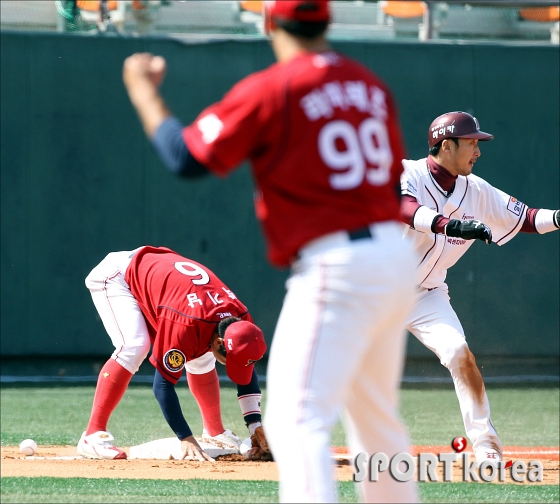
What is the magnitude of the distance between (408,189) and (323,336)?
298 cm

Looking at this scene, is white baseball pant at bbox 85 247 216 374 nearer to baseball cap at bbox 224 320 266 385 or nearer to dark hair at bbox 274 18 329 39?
baseball cap at bbox 224 320 266 385

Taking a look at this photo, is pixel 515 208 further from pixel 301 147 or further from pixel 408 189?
pixel 301 147

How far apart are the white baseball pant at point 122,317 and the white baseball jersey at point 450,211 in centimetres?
138

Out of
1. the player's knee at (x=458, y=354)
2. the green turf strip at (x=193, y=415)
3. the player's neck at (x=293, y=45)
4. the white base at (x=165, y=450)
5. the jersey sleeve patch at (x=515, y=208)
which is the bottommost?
the green turf strip at (x=193, y=415)

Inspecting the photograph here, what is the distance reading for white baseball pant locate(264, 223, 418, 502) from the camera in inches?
98.0

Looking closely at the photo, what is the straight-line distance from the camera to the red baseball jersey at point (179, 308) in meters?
4.95

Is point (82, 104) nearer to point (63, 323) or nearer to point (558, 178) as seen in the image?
point (63, 323)

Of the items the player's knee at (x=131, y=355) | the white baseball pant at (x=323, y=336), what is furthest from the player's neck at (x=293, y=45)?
the player's knee at (x=131, y=355)

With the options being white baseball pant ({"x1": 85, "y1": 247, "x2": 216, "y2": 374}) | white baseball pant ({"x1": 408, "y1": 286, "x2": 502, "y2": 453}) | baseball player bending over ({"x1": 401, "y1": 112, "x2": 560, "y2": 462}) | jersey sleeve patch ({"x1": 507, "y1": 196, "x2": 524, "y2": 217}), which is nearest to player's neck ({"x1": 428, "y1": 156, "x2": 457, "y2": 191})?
baseball player bending over ({"x1": 401, "y1": 112, "x2": 560, "y2": 462})

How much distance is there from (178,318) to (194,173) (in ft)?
8.26

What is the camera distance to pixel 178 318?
500 cm

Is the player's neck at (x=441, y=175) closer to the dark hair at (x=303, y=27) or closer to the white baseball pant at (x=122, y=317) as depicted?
the white baseball pant at (x=122, y=317)

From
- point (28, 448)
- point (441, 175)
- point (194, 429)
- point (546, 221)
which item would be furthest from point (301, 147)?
point (194, 429)

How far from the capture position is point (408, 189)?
5.38 meters
